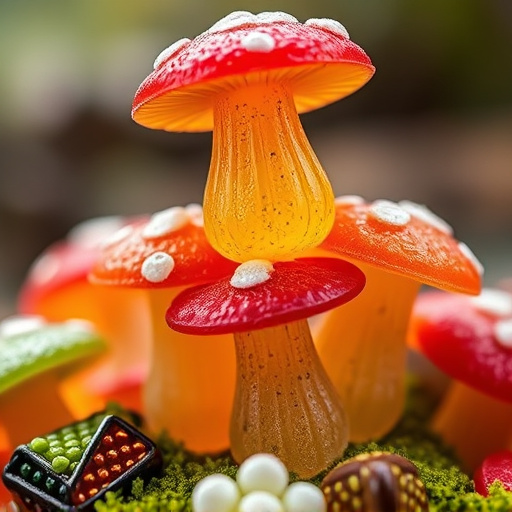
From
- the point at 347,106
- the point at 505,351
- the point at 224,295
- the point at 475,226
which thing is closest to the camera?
the point at 224,295

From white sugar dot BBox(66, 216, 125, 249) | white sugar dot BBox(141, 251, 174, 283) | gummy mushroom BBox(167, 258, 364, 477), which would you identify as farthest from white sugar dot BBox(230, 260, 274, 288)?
white sugar dot BBox(66, 216, 125, 249)

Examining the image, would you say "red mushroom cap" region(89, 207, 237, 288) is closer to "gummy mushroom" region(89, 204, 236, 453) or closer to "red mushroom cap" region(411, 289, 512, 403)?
"gummy mushroom" region(89, 204, 236, 453)

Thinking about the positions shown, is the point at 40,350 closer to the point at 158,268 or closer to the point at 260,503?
the point at 158,268

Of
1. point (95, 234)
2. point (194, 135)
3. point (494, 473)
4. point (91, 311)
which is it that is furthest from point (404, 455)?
point (194, 135)

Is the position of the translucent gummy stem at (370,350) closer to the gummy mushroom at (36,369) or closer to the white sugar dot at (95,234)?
the gummy mushroom at (36,369)

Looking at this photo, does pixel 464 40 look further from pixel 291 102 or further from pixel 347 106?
pixel 291 102

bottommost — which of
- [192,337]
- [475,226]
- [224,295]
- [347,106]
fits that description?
[475,226]

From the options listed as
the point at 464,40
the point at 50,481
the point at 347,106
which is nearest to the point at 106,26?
the point at 347,106
